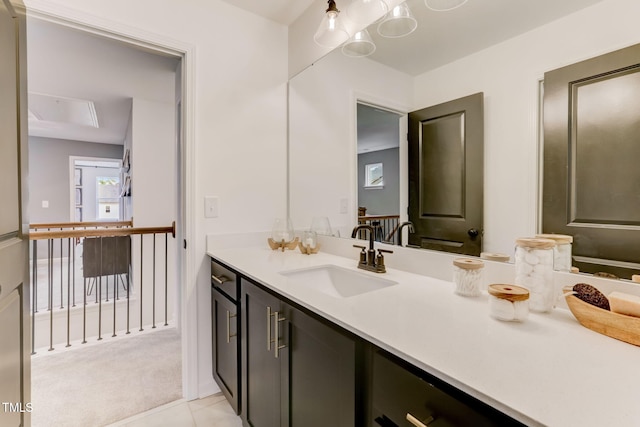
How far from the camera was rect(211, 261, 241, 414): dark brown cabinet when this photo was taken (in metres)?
1.50

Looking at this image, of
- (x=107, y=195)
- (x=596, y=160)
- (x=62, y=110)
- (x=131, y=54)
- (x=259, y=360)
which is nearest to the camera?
(x=596, y=160)

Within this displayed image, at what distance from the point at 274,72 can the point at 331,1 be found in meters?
0.64

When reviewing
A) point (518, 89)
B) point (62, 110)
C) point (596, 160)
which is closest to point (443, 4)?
point (518, 89)

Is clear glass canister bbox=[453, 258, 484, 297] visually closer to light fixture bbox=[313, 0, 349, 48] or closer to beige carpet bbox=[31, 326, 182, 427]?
light fixture bbox=[313, 0, 349, 48]

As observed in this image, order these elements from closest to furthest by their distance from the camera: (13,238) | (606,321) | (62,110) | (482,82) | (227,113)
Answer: (606,321)
(13,238)
(482,82)
(227,113)
(62,110)

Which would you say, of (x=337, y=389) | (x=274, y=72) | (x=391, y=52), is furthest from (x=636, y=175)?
(x=274, y=72)

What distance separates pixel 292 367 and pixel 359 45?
1.64 m

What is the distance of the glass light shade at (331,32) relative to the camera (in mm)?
1672

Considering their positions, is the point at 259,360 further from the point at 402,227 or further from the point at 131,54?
the point at 131,54

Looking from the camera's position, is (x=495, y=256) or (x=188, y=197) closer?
(x=495, y=256)

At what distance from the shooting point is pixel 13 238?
1038 millimetres

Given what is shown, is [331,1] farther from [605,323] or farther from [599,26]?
[605,323]

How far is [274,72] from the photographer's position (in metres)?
2.10

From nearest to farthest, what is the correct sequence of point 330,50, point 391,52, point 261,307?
point 261,307 → point 391,52 → point 330,50
